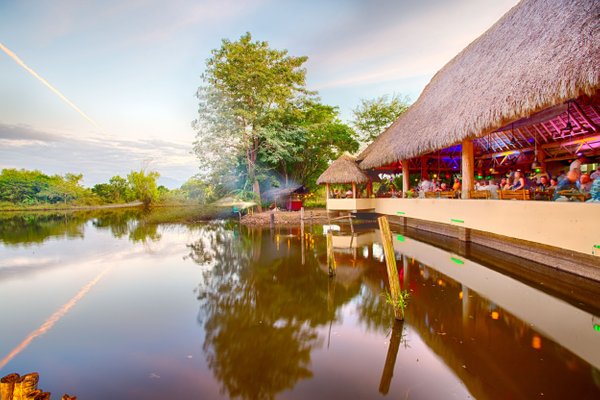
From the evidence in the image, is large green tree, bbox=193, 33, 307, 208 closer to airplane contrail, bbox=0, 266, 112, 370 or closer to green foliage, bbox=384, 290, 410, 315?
airplane contrail, bbox=0, 266, 112, 370

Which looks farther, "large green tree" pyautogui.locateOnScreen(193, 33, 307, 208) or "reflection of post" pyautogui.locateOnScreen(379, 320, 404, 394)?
"large green tree" pyautogui.locateOnScreen(193, 33, 307, 208)

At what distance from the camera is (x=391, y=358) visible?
3.61m

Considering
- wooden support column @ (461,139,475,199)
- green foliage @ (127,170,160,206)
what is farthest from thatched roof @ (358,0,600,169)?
green foliage @ (127,170,160,206)

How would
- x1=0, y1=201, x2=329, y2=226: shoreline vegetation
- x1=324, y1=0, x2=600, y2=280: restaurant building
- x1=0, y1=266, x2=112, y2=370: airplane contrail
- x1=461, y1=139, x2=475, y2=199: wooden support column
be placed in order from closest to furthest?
x1=0, y1=266, x2=112, y2=370: airplane contrail
x1=324, y1=0, x2=600, y2=280: restaurant building
x1=461, y1=139, x2=475, y2=199: wooden support column
x1=0, y1=201, x2=329, y2=226: shoreline vegetation

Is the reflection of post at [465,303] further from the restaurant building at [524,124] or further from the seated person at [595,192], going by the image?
the seated person at [595,192]

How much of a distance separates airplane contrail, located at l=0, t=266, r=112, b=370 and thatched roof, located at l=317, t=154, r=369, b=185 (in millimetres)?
11866

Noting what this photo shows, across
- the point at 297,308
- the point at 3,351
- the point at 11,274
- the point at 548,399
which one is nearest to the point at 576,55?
the point at 548,399

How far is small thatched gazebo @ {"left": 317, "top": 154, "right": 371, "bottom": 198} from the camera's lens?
A: 16562mm

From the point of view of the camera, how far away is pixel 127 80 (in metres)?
17.7

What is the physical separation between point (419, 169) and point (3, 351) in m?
15.1

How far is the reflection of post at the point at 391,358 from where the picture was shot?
123 inches

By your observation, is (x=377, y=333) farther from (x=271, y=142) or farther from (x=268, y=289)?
(x=271, y=142)

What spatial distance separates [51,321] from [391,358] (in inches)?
218

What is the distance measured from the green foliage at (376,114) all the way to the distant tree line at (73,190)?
19016mm
